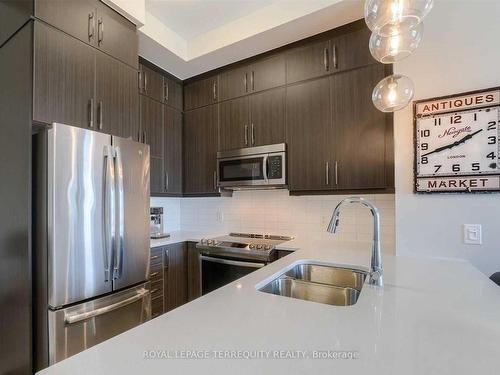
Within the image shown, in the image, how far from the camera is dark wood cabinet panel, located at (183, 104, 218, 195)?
2924 mm

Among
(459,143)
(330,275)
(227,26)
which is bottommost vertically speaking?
(330,275)

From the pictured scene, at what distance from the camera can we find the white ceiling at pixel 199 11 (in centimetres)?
216

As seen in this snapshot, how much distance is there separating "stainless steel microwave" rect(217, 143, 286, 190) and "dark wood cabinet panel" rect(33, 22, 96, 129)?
1292 mm

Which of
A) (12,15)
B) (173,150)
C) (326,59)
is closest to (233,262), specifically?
(173,150)

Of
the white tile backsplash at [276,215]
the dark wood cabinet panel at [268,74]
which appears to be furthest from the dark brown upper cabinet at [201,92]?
the white tile backsplash at [276,215]

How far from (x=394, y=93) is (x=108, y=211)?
6.16 ft

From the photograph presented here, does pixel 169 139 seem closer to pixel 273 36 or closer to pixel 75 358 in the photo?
pixel 273 36

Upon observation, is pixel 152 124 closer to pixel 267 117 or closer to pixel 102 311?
pixel 267 117

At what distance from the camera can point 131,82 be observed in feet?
6.93

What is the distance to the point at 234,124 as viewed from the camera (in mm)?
2775

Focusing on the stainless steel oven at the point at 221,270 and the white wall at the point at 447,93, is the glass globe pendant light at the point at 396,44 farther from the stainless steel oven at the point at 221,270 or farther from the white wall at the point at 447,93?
the stainless steel oven at the point at 221,270

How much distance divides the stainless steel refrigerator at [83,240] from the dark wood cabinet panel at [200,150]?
3.43 ft

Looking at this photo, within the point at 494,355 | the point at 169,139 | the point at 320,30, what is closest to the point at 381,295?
the point at 494,355

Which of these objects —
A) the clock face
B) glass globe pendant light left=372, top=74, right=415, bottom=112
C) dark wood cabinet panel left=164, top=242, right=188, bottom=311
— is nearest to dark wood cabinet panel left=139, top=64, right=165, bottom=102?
dark wood cabinet panel left=164, top=242, right=188, bottom=311
